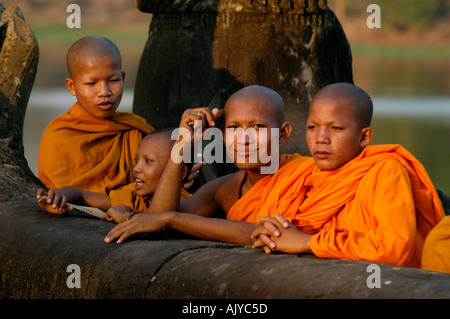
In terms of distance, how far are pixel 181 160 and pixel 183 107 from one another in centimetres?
191

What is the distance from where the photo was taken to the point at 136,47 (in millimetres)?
22562

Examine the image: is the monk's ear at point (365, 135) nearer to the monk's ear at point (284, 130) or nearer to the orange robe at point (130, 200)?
the monk's ear at point (284, 130)

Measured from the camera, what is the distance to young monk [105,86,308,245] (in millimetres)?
3049

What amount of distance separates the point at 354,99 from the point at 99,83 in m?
1.39

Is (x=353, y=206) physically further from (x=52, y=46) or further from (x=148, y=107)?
(x=52, y=46)

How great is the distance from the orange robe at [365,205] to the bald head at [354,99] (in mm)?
114

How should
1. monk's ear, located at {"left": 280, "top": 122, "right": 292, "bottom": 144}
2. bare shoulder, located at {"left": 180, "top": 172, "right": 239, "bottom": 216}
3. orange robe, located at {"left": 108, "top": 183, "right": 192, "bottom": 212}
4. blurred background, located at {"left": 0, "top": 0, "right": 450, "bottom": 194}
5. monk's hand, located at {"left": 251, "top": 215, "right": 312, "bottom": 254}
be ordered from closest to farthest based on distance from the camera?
1. monk's hand, located at {"left": 251, "top": 215, "right": 312, "bottom": 254}
2. monk's ear, located at {"left": 280, "top": 122, "right": 292, "bottom": 144}
3. bare shoulder, located at {"left": 180, "top": 172, "right": 239, "bottom": 216}
4. orange robe, located at {"left": 108, "top": 183, "right": 192, "bottom": 212}
5. blurred background, located at {"left": 0, "top": 0, "right": 450, "bottom": 194}

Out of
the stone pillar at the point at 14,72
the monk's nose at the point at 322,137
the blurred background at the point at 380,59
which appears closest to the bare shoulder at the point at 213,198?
the monk's nose at the point at 322,137

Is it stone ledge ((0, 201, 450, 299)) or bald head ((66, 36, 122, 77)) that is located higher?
bald head ((66, 36, 122, 77))

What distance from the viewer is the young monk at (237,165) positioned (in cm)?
305

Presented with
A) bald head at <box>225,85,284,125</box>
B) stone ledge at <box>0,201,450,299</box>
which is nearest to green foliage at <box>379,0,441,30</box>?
bald head at <box>225,85,284,125</box>

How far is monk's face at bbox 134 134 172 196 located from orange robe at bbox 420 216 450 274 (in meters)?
1.21

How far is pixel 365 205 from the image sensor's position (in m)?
2.75

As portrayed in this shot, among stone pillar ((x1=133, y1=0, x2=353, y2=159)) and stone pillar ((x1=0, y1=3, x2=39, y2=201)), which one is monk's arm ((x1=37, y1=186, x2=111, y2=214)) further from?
stone pillar ((x1=133, y1=0, x2=353, y2=159))
